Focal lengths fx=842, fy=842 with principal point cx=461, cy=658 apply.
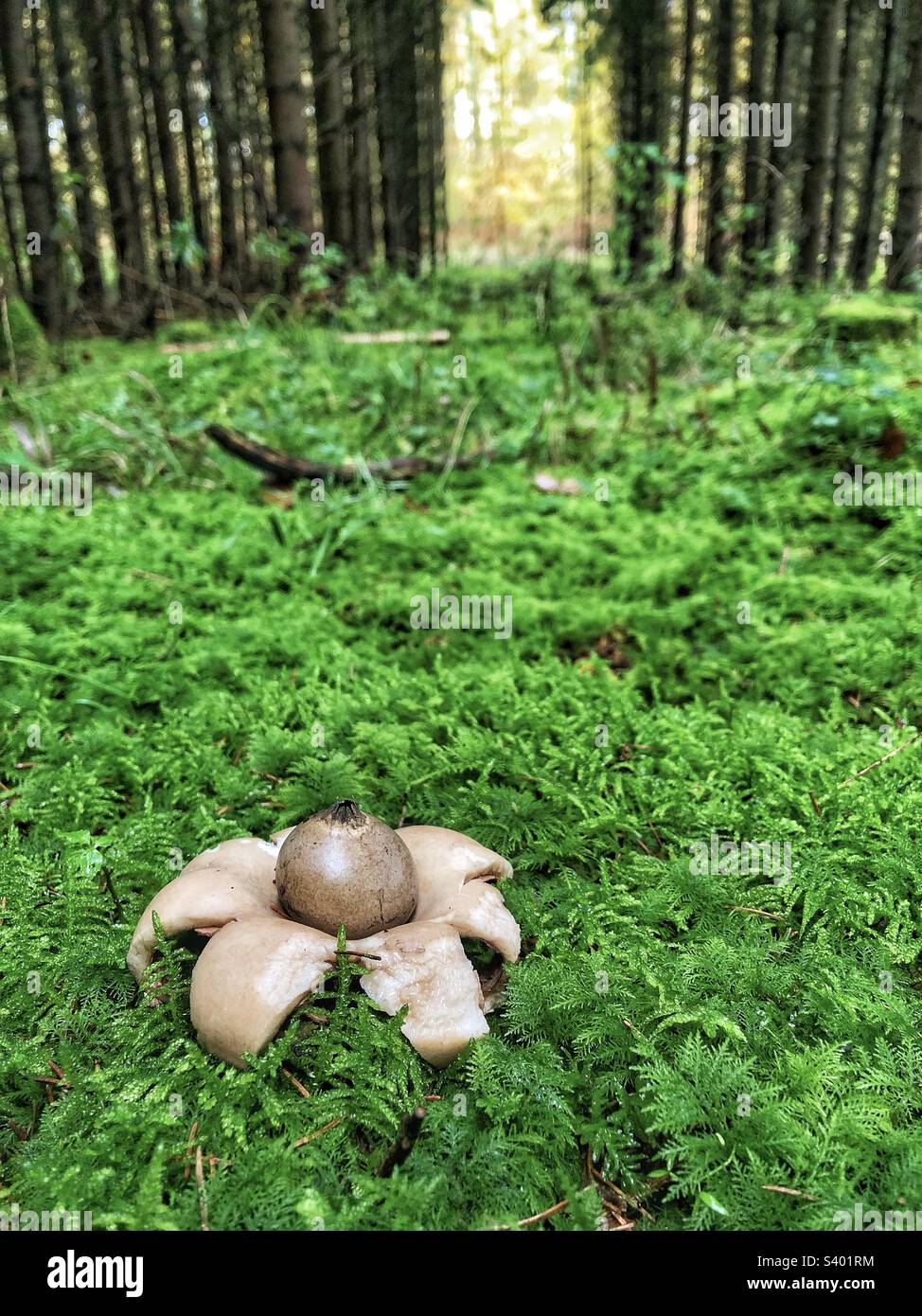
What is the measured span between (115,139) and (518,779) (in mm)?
10761

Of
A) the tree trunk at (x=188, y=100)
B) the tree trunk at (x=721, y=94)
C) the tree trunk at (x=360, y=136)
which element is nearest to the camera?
the tree trunk at (x=188, y=100)

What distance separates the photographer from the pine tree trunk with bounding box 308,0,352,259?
817 centimetres

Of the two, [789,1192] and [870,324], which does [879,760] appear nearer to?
[789,1192]

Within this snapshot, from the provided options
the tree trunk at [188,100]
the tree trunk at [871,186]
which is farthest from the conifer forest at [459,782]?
the tree trunk at [871,186]

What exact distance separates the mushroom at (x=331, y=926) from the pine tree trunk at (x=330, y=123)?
830 centimetres

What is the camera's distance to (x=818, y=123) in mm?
9883

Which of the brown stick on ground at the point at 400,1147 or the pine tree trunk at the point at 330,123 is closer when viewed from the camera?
the brown stick on ground at the point at 400,1147

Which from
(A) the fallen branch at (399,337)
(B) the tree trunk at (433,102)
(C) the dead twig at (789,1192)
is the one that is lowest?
(C) the dead twig at (789,1192)

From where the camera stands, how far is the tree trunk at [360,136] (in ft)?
32.9

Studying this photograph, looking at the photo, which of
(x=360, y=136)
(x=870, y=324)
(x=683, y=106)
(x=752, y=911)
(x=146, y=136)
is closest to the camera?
(x=752, y=911)

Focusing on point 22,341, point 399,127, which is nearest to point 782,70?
point 399,127

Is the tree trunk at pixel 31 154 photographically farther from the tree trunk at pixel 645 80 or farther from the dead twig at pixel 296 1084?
the dead twig at pixel 296 1084

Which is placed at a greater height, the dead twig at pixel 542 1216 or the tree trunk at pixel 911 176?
the tree trunk at pixel 911 176
